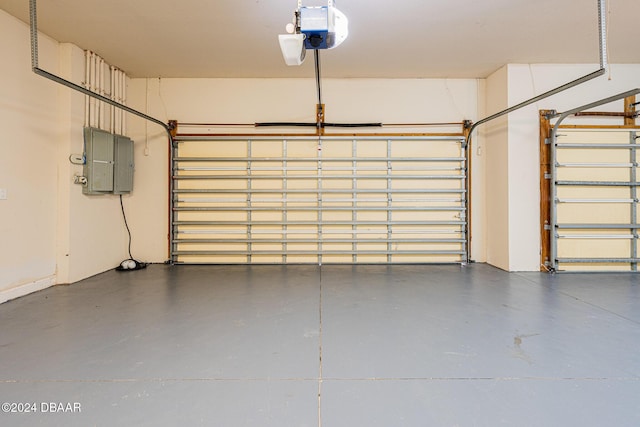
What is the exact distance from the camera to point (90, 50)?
14.7 feet

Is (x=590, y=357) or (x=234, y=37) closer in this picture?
(x=590, y=357)

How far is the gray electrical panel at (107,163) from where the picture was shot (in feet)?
14.5

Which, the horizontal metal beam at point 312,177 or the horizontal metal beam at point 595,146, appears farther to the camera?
the horizontal metal beam at point 312,177

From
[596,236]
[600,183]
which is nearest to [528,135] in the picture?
[600,183]

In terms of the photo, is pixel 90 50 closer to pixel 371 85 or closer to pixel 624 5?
pixel 371 85

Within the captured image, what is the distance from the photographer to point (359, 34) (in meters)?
4.04

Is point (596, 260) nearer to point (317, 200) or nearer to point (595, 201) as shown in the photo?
point (595, 201)

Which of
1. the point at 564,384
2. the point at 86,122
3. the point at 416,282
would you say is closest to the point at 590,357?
the point at 564,384

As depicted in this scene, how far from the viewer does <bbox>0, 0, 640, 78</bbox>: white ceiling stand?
11.4 ft

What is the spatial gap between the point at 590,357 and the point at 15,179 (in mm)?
5402

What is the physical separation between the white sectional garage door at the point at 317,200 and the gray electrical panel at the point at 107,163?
2.26 feet

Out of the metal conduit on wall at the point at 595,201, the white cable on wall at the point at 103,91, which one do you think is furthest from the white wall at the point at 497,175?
the white cable on wall at the point at 103,91

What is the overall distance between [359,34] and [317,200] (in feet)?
8.16

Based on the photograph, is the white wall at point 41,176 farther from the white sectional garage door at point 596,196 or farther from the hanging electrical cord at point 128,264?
the white sectional garage door at point 596,196
